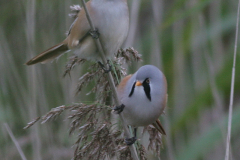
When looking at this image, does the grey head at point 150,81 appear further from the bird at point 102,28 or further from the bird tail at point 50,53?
the bird tail at point 50,53

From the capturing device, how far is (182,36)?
10.5 feet

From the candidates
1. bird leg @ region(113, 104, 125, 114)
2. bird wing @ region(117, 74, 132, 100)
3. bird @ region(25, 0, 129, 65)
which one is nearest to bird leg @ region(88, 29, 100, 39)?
bird @ region(25, 0, 129, 65)

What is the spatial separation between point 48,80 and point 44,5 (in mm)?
630

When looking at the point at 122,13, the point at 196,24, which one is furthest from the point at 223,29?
the point at 122,13

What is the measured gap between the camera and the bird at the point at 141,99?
2121 mm

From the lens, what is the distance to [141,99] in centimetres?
217

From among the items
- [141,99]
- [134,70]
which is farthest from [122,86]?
[134,70]

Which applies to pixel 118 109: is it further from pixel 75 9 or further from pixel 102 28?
pixel 75 9

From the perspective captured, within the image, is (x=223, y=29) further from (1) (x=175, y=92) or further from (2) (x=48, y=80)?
(2) (x=48, y=80)

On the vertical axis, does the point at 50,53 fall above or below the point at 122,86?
above

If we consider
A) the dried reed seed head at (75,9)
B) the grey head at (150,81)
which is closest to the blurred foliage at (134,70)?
the dried reed seed head at (75,9)

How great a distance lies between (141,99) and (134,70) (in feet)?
3.10

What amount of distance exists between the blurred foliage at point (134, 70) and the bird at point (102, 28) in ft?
1.66

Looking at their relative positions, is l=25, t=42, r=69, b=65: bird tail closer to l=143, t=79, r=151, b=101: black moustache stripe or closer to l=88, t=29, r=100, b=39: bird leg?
l=88, t=29, r=100, b=39: bird leg
